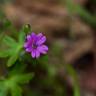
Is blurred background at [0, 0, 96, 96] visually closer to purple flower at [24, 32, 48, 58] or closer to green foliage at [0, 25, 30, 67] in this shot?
green foliage at [0, 25, 30, 67]

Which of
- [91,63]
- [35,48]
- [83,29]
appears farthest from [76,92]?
[83,29]

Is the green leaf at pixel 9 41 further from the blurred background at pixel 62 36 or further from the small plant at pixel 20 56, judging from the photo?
the blurred background at pixel 62 36

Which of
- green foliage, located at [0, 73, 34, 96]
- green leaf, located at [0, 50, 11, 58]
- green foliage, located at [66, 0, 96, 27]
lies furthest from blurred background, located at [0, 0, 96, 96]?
green leaf, located at [0, 50, 11, 58]

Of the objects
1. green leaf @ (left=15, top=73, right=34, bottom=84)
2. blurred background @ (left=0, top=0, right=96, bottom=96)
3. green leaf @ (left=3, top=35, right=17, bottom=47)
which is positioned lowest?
green leaf @ (left=15, top=73, right=34, bottom=84)

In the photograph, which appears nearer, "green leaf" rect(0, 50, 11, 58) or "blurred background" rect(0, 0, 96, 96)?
"green leaf" rect(0, 50, 11, 58)

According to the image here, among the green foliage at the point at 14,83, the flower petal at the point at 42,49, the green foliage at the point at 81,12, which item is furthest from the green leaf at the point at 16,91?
the green foliage at the point at 81,12
